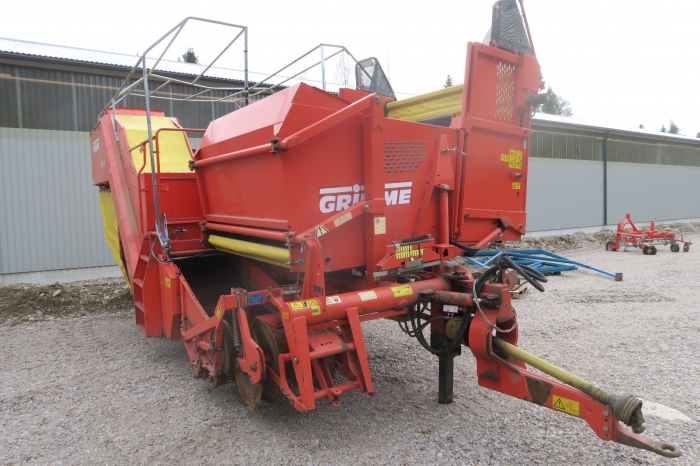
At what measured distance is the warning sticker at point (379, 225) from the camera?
3.29 metres

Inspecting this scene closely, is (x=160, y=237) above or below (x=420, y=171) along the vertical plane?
below

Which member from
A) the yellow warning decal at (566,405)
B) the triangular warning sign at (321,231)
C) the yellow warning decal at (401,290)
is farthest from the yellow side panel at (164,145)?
the yellow warning decal at (566,405)

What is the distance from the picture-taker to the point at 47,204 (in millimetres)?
8273

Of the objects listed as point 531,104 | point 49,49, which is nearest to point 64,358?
point 531,104

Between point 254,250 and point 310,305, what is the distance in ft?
2.83

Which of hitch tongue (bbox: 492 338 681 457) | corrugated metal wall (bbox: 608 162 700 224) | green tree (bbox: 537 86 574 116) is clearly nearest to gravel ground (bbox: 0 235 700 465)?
hitch tongue (bbox: 492 338 681 457)

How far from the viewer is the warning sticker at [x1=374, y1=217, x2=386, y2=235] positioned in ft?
10.8

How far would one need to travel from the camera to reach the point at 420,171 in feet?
11.5

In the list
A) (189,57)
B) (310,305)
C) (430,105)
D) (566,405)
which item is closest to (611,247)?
(430,105)

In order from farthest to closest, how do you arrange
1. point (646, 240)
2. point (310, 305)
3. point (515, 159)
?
point (646, 240) < point (515, 159) < point (310, 305)

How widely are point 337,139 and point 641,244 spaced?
1229cm

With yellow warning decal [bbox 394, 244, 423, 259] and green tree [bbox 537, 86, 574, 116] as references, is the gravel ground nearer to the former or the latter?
yellow warning decal [bbox 394, 244, 423, 259]

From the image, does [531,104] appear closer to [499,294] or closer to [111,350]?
[499,294]

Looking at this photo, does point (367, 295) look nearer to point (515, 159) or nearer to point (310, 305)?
point (310, 305)
